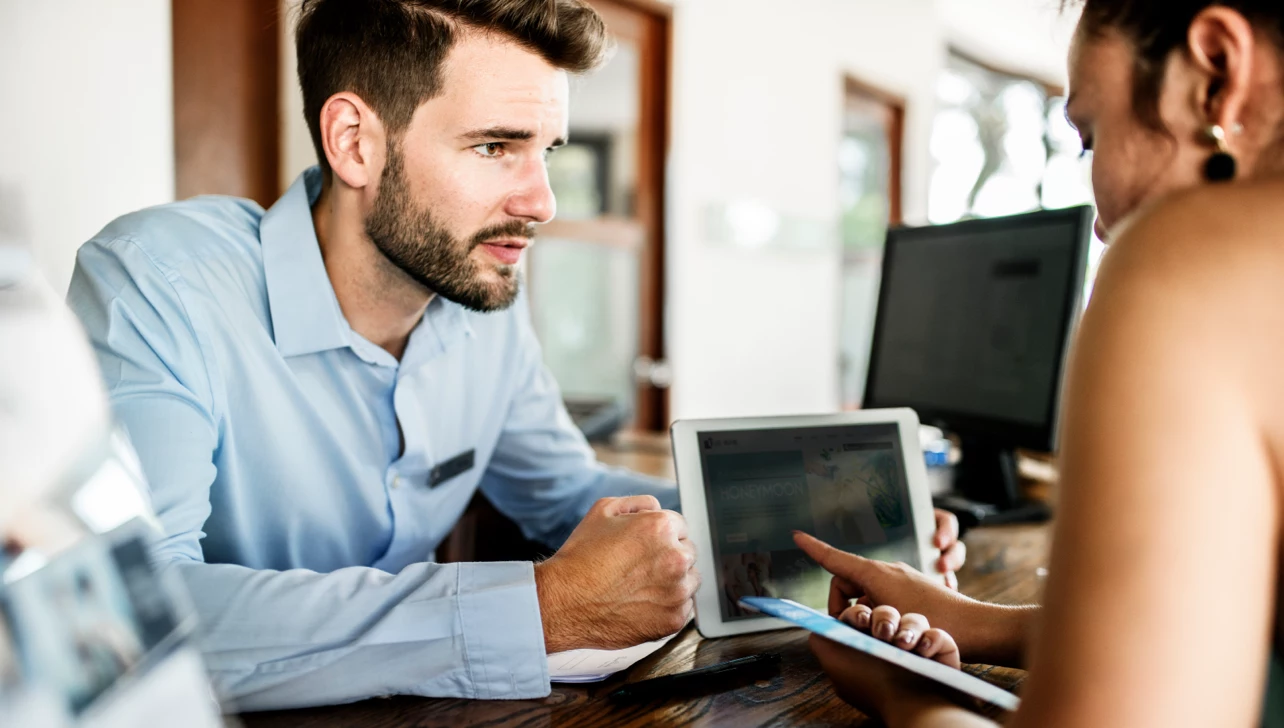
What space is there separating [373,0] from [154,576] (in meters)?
1.08

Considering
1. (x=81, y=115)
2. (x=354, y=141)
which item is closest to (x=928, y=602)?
(x=354, y=141)

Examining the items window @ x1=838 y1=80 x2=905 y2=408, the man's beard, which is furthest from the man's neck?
window @ x1=838 y1=80 x2=905 y2=408

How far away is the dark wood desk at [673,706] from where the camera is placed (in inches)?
28.7

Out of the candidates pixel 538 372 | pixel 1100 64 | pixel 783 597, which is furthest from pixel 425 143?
pixel 1100 64

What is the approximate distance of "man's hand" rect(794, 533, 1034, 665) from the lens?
2.82 feet

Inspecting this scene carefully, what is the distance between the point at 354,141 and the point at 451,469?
0.52m

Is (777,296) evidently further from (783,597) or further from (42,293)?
(42,293)

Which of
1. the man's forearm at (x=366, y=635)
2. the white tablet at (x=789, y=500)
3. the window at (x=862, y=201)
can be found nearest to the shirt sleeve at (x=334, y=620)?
the man's forearm at (x=366, y=635)

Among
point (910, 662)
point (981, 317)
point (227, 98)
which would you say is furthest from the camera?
point (227, 98)

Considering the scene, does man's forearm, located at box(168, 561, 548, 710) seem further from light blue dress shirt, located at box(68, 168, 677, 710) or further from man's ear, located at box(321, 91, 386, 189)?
man's ear, located at box(321, 91, 386, 189)

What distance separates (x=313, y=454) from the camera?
3.90 ft

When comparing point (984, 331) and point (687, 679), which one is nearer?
point (687, 679)

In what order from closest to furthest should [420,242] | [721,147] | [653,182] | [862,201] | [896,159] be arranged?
[420,242], [653,182], [721,147], [862,201], [896,159]

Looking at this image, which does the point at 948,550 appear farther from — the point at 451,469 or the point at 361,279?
the point at 361,279
